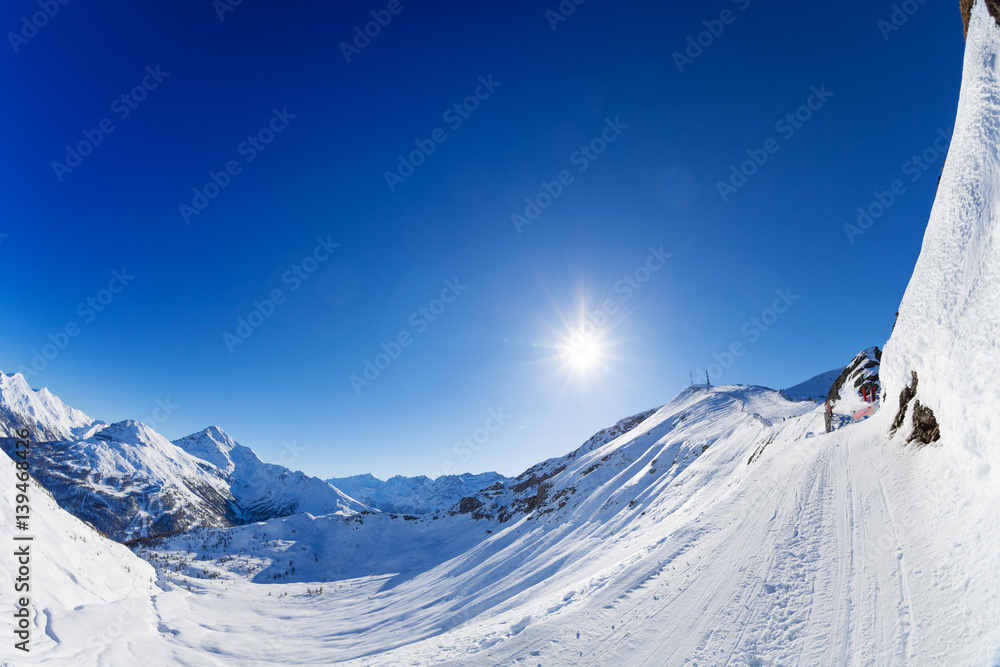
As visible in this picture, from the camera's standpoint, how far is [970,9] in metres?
11.1

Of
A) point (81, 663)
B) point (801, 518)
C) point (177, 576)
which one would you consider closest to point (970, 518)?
point (801, 518)

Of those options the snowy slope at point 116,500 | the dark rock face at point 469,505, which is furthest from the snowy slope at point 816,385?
the snowy slope at point 116,500

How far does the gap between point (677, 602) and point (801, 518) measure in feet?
14.3

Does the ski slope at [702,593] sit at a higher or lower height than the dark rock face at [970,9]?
lower

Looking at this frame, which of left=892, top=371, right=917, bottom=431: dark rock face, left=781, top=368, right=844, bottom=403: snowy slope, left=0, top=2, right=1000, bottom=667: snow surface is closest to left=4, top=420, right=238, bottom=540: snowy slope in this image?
left=0, top=2, right=1000, bottom=667: snow surface

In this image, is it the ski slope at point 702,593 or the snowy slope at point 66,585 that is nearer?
the ski slope at point 702,593

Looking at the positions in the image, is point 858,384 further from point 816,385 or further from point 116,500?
point 116,500

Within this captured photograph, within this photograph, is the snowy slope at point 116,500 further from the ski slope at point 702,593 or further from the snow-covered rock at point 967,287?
the snow-covered rock at point 967,287

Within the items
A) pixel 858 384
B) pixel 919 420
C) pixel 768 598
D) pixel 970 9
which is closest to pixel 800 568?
pixel 768 598

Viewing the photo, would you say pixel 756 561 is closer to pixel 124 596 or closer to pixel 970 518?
pixel 970 518

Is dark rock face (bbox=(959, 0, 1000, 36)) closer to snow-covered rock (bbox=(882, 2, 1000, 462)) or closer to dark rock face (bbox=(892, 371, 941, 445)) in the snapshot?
snow-covered rock (bbox=(882, 2, 1000, 462))

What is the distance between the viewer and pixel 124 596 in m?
12.9

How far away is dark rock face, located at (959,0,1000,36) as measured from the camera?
31.3 feet

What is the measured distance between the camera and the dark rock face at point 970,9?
9531mm
